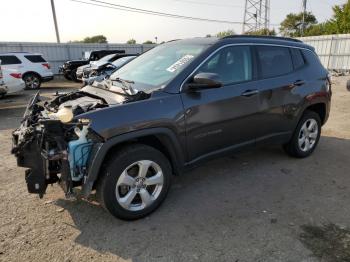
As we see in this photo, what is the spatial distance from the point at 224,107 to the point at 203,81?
55cm

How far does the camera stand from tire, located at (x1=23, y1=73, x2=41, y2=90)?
51.8 ft

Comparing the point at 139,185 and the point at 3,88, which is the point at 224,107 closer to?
the point at 139,185


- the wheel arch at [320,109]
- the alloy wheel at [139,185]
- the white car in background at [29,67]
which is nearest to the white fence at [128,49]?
the white car in background at [29,67]

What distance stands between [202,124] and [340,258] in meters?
1.85

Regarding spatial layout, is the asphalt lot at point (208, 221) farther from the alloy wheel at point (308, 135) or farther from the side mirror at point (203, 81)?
the side mirror at point (203, 81)

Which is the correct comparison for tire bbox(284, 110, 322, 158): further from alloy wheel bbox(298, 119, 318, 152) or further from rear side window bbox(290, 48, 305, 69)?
rear side window bbox(290, 48, 305, 69)

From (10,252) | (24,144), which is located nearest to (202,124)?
(24,144)

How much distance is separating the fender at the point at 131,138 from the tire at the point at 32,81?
1426 cm

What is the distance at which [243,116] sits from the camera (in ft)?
13.5

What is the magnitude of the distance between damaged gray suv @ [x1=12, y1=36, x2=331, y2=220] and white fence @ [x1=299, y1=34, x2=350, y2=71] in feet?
56.7

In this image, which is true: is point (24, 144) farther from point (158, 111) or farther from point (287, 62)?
point (287, 62)

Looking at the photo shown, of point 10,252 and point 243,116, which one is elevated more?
point 243,116

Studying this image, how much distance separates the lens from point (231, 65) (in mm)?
4059

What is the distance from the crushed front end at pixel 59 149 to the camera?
3061mm
